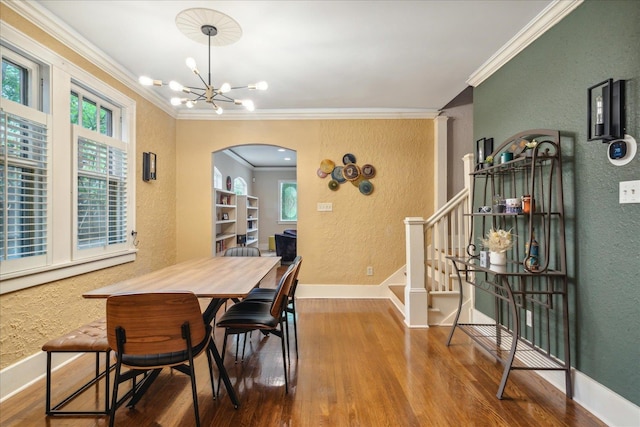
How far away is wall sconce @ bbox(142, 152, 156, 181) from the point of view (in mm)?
3639

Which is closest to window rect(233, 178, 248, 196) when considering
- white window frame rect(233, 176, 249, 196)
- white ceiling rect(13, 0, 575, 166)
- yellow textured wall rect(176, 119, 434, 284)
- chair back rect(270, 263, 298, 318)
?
white window frame rect(233, 176, 249, 196)

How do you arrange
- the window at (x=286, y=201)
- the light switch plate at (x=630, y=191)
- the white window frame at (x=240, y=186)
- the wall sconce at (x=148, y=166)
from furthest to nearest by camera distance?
the window at (x=286, y=201) < the white window frame at (x=240, y=186) < the wall sconce at (x=148, y=166) < the light switch plate at (x=630, y=191)

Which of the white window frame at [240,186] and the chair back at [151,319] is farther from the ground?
the white window frame at [240,186]

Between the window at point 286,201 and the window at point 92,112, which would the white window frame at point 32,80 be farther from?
the window at point 286,201

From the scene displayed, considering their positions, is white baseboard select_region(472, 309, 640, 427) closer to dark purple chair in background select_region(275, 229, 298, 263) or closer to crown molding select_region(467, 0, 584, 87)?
crown molding select_region(467, 0, 584, 87)

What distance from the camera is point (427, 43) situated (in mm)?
2742

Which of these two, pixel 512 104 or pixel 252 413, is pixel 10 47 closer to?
pixel 252 413

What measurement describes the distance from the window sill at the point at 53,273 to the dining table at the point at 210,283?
0.39 m

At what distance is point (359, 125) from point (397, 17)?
7.08 feet

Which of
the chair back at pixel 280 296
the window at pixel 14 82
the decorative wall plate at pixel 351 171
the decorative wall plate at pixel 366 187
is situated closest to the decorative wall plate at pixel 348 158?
the decorative wall plate at pixel 351 171

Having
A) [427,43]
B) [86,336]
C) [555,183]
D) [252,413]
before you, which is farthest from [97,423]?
[427,43]

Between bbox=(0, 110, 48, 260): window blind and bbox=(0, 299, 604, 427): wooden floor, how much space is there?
984 mm

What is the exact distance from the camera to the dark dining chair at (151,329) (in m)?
1.52

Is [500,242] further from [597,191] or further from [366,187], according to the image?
[366,187]
